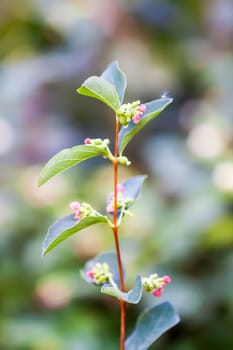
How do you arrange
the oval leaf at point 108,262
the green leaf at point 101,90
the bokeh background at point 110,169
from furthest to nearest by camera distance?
the bokeh background at point 110,169
the oval leaf at point 108,262
the green leaf at point 101,90

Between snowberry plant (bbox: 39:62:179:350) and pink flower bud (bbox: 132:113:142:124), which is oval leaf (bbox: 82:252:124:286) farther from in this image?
pink flower bud (bbox: 132:113:142:124)

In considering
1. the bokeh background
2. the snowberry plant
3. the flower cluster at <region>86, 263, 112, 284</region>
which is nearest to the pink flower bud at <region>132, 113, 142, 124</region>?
the snowberry plant

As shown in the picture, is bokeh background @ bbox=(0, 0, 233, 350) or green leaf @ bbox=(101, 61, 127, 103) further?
bokeh background @ bbox=(0, 0, 233, 350)

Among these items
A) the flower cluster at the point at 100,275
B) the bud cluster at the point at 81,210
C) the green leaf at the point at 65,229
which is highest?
the bud cluster at the point at 81,210

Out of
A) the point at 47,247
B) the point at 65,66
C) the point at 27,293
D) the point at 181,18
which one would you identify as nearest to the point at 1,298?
the point at 27,293

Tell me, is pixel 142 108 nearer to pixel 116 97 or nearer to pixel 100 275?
pixel 116 97

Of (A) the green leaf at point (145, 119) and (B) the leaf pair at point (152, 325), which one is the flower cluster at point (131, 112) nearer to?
(A) the green leaf at point (145, 119)

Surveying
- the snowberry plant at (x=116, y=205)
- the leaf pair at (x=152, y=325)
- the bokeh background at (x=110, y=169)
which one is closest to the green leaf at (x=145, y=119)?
the snowberry plant at (x=116, y=205)

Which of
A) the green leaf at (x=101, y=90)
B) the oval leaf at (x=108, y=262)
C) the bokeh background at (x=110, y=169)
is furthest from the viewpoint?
the bokeh background at (x=110, y=169)
